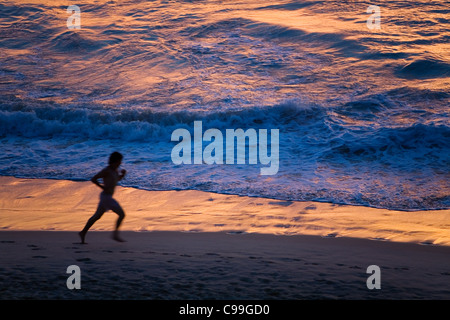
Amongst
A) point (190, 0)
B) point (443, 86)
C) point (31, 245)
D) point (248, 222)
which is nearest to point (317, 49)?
point (443, 86)

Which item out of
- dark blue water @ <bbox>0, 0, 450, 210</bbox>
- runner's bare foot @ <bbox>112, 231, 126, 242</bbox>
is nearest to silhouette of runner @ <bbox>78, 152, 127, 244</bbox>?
runner's bare foot @ <bbox>112, 231, 126, 242</bbox>

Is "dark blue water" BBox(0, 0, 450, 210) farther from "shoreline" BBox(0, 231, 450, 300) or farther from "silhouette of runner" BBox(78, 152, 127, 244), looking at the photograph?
"silhouette of runner" BBox(78, 152, 127, 244)

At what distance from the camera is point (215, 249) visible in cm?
614

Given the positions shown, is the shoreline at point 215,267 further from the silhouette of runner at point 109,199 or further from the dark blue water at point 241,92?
the dark blue water at point 241,92

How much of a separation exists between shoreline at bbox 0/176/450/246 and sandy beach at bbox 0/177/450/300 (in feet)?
0.05

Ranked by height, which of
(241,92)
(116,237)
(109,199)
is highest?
(241,92)

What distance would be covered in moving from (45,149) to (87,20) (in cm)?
1317

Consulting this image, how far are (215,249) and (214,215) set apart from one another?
1738mm

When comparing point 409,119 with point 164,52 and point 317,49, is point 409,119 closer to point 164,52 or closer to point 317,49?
point 317,49

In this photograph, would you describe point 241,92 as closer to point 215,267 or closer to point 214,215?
point 214,215

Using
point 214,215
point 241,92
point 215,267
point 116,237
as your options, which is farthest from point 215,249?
point 241,92

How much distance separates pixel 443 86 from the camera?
15094 millimetres

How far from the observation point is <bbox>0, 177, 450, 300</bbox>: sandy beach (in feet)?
15.5

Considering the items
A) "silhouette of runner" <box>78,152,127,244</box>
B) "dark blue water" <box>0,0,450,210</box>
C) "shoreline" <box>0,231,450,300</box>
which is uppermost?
"dark blue water" <box>0,0,450,210</box>
